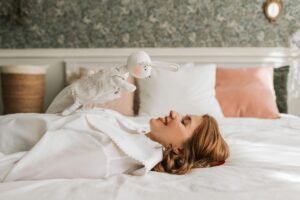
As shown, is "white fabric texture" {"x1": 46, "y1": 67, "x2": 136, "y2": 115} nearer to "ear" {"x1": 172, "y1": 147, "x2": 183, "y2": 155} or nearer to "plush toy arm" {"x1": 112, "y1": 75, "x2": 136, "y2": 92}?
"plush toy arm" {"x1": 112, "y1": 75, "x2": 136, "y2": 92}

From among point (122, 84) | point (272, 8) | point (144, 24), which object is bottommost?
point (122, 84)

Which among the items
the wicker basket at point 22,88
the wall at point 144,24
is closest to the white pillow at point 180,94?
the wall at point 144,24

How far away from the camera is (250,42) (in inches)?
132

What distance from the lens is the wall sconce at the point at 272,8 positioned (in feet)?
10.8

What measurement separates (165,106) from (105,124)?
137cm

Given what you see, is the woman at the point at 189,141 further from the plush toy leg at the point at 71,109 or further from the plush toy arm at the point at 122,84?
the plush toy leg at the point at 71,109

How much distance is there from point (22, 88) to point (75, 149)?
1.96 m

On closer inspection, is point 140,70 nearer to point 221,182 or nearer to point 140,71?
point 140,71

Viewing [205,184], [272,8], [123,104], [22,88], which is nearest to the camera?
[205,184]

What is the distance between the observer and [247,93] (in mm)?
2820

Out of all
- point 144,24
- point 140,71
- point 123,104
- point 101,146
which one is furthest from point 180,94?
point 101,146

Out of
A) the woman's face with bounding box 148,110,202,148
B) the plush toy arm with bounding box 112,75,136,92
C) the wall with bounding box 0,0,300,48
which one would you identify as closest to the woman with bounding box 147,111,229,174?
the woman's face with bounding box 148,110,202,148

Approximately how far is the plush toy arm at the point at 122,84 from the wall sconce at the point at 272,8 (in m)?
2.20

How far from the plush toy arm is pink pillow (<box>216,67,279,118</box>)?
1.46 meters
